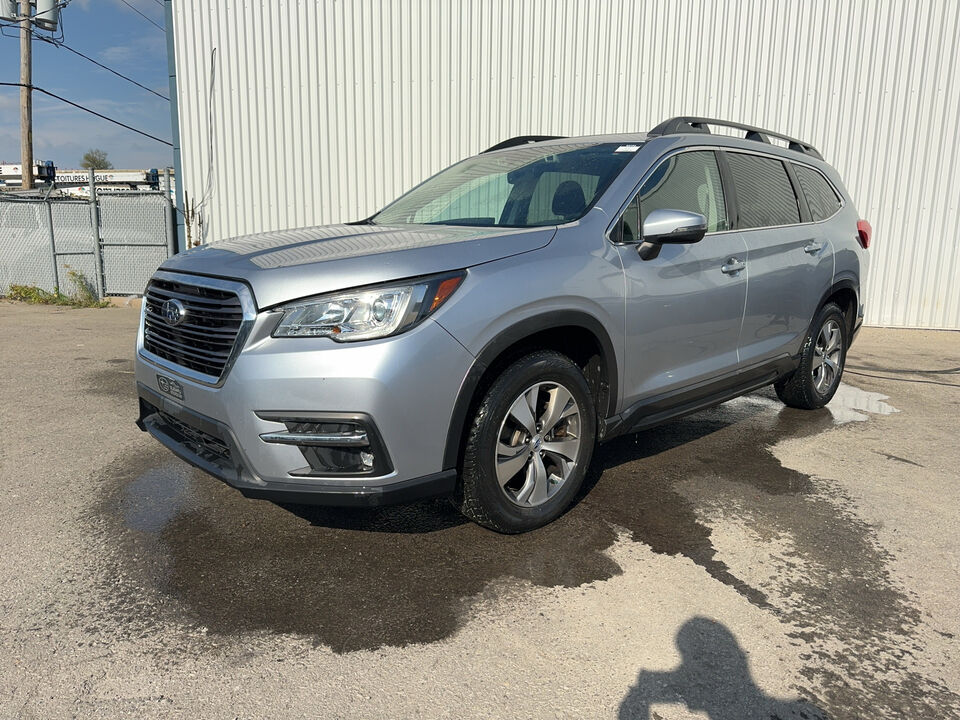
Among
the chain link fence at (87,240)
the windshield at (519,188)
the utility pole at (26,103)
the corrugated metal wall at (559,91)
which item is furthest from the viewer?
the utility pole at (26,103)

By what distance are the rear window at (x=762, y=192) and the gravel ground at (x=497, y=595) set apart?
147cm

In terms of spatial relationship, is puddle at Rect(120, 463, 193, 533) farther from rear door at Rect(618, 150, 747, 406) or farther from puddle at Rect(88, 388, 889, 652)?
rear door at Rect(618, 150, 747, 406)

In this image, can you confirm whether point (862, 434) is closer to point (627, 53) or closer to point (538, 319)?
point (538, 319)

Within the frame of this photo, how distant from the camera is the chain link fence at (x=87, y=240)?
11.8 m

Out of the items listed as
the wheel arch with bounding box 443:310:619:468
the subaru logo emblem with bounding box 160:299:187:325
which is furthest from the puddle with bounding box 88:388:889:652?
the subaru logo emblem with bounding box 160:299:187:325

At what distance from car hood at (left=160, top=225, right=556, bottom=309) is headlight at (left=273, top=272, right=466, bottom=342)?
41 millimetres

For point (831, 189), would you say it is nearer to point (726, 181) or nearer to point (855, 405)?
point (726, 181)

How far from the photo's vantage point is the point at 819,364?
520 centimetres

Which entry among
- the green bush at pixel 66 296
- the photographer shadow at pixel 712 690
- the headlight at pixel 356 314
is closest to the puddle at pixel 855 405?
the photographer shadow at pixel 712 690

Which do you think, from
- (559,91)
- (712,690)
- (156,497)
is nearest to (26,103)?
(559,91)

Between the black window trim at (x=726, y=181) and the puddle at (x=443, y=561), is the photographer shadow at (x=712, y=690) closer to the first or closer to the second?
the puddle at (x=443, y=561)

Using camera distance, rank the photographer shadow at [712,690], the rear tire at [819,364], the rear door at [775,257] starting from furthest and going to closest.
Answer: the rear tire at [819,364]
the rear door at [775,257]
the photographer shadow at [712,690]

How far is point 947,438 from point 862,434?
0.56m

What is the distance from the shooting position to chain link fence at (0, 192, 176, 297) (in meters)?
11.8
